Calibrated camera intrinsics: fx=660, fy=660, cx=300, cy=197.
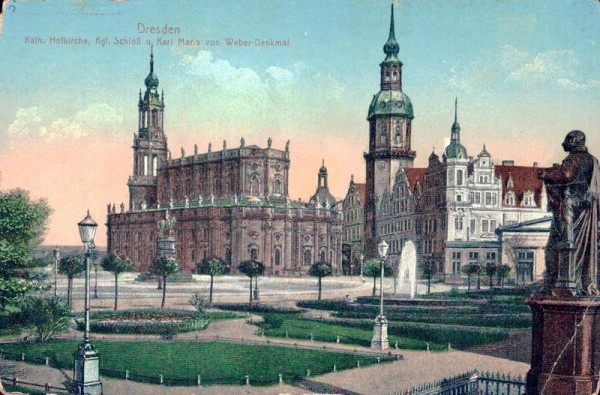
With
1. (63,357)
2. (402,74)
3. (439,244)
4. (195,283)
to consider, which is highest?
(402,74)

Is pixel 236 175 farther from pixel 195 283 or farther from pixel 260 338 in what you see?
pixel 260 338

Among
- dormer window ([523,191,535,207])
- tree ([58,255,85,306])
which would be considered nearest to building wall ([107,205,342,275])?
tree ([58,255,85,306])

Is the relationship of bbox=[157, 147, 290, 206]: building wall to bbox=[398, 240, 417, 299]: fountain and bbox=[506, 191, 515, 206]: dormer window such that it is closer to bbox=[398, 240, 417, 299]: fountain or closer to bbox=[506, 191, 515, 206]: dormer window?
bbox=[398, 240, 417, 299]: fountain

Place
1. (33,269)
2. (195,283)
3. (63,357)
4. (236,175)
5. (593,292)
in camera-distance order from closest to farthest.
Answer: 1. (593,292)
2. (63,357)
3. (33,269)
4. (195,283)
5. (236,175)

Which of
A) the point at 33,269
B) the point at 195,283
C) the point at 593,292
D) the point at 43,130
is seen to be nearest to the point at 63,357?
the point at 33,269

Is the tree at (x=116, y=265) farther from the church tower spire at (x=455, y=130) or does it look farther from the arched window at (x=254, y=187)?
the church tower spire at (x=455, y=130)
